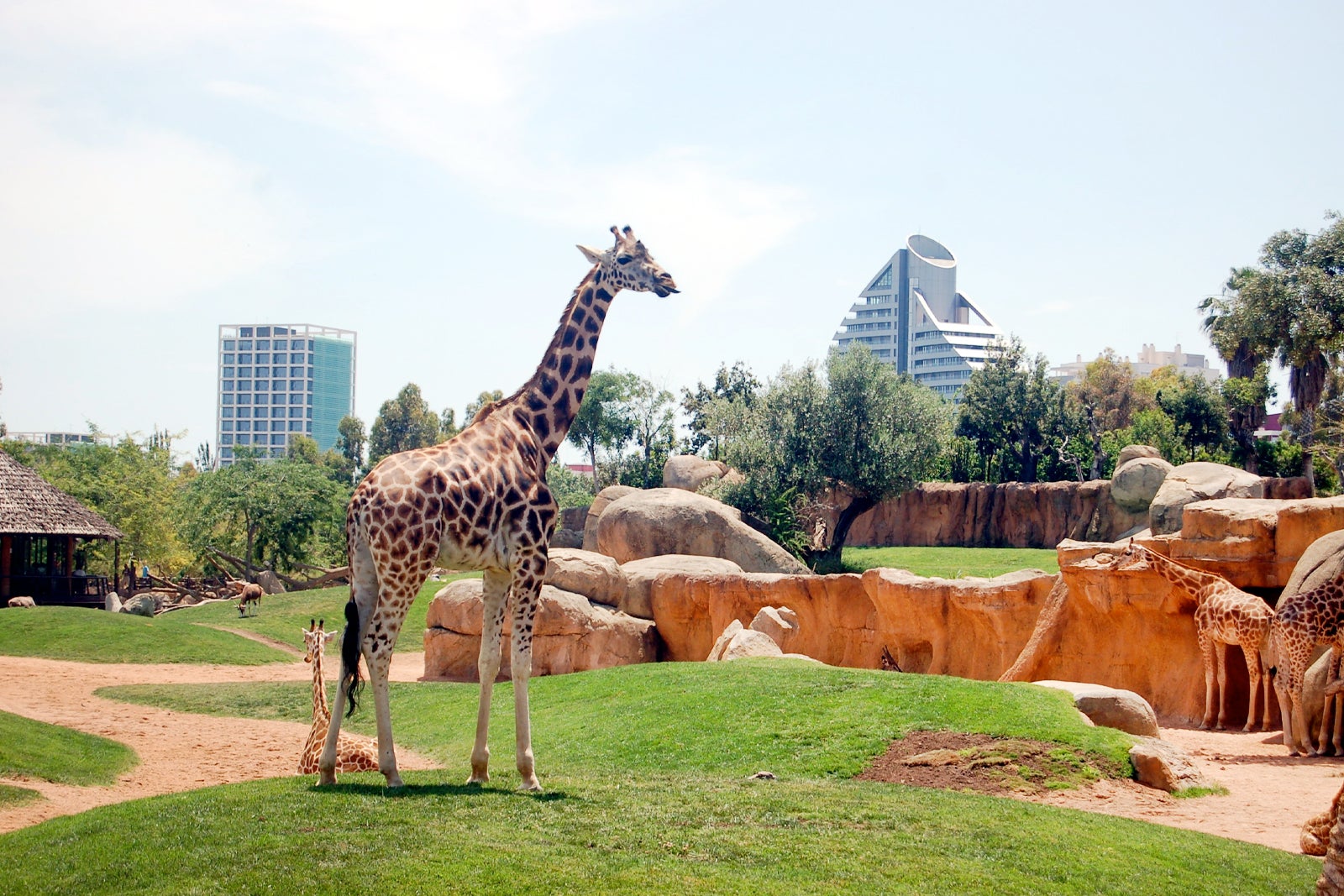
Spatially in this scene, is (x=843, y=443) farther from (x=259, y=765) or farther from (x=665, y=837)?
(x=665, y=837)

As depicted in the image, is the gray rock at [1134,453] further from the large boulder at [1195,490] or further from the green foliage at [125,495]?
the green foliage at [125,495]

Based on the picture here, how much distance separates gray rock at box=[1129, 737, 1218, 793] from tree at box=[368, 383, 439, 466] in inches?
2739

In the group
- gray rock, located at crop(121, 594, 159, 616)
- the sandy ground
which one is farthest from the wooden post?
the sandy ground

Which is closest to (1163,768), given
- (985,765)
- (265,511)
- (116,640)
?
(985,765)

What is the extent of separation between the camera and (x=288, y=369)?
182250 mm

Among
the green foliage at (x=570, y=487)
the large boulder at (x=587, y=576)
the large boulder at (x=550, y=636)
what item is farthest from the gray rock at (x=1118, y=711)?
the green foliage at (x=570, y=487)

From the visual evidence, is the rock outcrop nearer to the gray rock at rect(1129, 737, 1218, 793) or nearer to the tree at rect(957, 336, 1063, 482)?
the tree at rect(957, 336, 1063, 482)

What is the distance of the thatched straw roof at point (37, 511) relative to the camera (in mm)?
34438

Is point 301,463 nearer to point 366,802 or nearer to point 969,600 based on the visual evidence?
point 969,600

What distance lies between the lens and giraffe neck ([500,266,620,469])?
1085 cm

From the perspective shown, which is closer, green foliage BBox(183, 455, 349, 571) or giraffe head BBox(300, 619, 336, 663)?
giraffe head BBox(300, 619, 336, 663)

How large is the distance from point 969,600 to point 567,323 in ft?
41.7

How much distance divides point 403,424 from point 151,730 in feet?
207

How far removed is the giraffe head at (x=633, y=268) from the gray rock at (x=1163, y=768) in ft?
23.1
